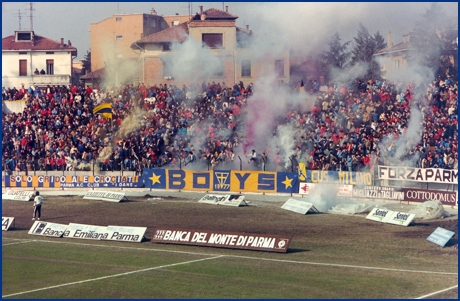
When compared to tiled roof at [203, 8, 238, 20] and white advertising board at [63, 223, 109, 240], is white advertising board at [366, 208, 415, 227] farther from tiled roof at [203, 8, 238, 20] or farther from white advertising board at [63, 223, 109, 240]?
tiled roof at [203, 8, 238, 20]

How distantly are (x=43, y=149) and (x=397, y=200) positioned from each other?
972 inches

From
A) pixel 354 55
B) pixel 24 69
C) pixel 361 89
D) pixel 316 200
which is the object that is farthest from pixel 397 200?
pixel 24 69

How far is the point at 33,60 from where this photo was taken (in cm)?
6456

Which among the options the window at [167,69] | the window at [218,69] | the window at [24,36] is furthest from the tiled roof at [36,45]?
the window at [218,69]

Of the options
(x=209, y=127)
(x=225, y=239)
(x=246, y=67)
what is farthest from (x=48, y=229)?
(x=246, y=67)

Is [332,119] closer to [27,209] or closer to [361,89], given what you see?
[361,89]

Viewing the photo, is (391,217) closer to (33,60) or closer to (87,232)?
(87,232)

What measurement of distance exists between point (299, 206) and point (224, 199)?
5049 millimetres

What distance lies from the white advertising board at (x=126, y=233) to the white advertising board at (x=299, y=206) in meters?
9.98

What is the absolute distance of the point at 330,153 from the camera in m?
41.4

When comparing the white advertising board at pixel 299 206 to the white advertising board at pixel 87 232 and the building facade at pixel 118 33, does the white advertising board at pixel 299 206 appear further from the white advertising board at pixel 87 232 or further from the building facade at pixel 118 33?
the building facade at pixel 118 33

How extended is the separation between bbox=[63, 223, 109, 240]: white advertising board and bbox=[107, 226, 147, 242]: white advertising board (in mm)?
234

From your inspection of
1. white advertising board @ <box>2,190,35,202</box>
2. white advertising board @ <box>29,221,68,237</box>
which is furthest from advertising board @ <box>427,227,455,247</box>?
white advertising board @ <box>2,190,35,202</box>

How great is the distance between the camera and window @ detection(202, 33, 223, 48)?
52.7m
